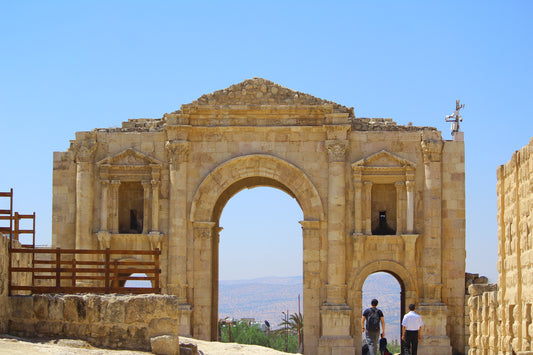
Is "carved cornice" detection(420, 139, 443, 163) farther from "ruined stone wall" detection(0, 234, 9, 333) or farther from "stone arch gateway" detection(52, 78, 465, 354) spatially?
"ruined stone wall" detection(0, 234, 9, 333)

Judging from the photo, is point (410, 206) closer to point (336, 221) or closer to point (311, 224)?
point (336, 221)

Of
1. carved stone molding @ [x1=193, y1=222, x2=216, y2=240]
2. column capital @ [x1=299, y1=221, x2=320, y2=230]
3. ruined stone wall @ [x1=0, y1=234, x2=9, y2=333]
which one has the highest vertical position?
column capital @ [x1=299, y1=221, x2=320, y2=230]

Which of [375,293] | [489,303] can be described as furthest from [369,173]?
[375,293]

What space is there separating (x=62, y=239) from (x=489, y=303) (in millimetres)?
17116

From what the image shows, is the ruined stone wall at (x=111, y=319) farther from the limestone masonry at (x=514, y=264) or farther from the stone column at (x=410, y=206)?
the stone column at (x=410, y=206)

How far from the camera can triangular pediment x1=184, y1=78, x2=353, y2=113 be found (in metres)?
30.5

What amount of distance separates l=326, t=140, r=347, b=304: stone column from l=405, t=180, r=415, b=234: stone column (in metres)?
2.05

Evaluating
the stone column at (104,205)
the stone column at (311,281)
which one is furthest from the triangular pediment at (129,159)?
the stone column at (311,281)

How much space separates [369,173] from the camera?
30281 millimetres

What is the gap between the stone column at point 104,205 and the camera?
30.6 m

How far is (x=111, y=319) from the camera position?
16.6m

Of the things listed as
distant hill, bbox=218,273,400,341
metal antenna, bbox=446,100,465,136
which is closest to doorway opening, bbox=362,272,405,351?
distant hill, bbox=218,273,400,341

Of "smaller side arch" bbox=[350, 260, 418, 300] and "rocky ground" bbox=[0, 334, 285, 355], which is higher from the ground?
"smaller side arch" bbox=[350, 260, 418, 300]

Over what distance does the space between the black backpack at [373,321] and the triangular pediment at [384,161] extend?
1050 centimetres
